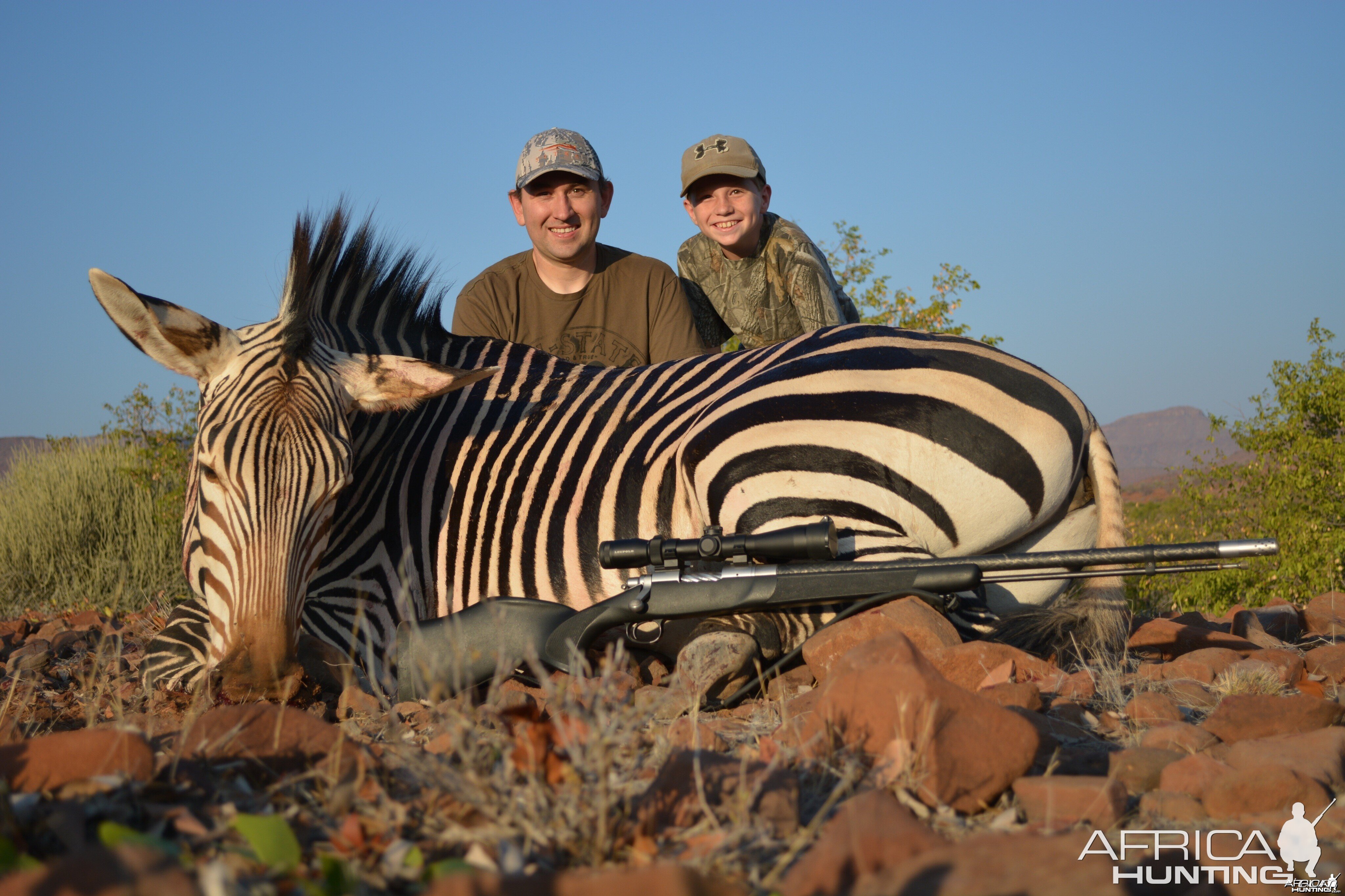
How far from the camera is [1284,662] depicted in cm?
308

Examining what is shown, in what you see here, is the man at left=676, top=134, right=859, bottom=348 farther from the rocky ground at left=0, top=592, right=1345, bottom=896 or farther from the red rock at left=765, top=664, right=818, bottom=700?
the rocky ground at left=0, top=592, right=1345, bottom=896

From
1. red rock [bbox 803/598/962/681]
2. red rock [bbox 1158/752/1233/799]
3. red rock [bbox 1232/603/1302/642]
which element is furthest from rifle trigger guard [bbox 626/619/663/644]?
red rock [bbox 1232/603/1302/642]

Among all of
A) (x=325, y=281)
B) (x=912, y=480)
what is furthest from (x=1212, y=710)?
(x=325, y=281)

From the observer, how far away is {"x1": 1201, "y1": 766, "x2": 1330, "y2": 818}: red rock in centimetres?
185

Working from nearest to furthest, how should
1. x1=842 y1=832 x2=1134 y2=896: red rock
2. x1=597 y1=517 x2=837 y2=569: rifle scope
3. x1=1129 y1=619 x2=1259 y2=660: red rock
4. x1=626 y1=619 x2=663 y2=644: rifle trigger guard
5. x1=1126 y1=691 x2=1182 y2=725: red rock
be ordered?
x1=842 y1=832 x2=1134 y2=896: red rock < x1=1126 y1=691 x2=1182 y2=725: red rock < x1=597 y1=517 x2=837 y2=569: rifle scope < x1=626 y1=619 x2=663 y2=644: rifle trigger guard < x1=1129 y1=619 x2=1259 y2=660: red rock

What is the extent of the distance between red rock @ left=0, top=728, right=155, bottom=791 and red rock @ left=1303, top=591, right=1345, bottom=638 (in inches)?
188

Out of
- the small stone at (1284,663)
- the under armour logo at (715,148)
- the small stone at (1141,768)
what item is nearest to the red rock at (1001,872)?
the small stone at (1141,768)

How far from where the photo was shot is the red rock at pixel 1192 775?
1936mm

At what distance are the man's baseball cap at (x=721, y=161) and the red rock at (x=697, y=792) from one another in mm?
4842

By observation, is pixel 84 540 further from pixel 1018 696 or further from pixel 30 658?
pixel 1018 696

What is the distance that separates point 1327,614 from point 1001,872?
4.24 meters

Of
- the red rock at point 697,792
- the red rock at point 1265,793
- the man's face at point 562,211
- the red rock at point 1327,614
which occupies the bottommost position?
the red rock at point 1327,614

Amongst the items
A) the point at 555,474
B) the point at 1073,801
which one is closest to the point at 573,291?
the point at 555,474

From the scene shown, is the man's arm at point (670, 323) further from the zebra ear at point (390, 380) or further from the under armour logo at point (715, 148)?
the zebra ear at point (390, 380)
